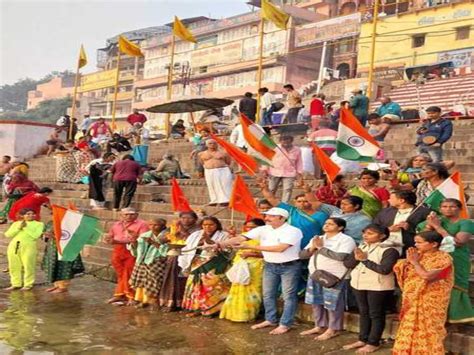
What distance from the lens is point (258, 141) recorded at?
880 centimetres

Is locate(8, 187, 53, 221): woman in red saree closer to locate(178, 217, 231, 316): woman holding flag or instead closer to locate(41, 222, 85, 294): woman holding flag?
locate(41, 222, 85, 294): woman holding flag

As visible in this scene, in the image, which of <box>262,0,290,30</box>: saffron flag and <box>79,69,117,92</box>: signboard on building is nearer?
<box>262,0,290,30</box>: saffron flag

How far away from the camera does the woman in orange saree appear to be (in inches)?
204

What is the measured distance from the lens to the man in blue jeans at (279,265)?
6547mm

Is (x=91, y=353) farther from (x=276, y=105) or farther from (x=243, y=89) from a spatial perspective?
(x=243, y=89)

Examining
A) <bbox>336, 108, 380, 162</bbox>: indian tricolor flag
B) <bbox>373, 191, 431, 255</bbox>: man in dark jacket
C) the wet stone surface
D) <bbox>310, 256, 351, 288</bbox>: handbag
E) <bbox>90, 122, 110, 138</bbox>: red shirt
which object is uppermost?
<bbox>90, 122, 110, 138</bbox>: red shirt

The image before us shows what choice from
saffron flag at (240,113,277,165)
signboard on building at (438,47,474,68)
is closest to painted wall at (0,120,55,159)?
saffron flag at (240,113,277,165)

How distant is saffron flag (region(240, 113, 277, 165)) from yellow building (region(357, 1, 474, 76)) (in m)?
22.6

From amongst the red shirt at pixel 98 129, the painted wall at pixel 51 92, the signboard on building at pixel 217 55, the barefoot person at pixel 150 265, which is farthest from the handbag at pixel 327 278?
the painted wall at pixel 51 92

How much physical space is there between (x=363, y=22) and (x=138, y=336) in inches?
1232

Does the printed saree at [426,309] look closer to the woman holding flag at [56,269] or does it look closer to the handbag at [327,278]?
the handbag at [327,278]

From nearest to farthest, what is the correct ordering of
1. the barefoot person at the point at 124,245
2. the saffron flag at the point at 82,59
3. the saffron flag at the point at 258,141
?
the barefoot person at the point at 124,245, the saffron flag at the point at 258,141, the saffron flag at the point at 82,59

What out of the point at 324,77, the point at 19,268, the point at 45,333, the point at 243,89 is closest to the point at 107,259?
the point at 19,268

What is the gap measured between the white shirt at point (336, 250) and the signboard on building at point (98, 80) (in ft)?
178
